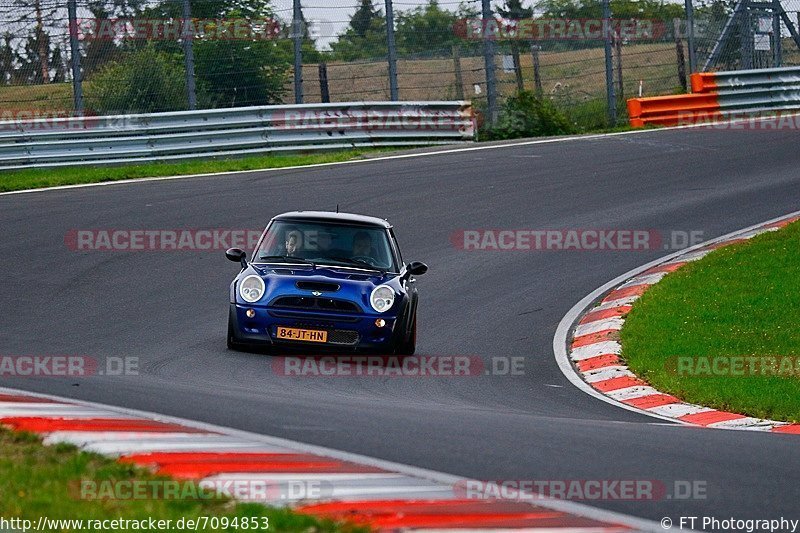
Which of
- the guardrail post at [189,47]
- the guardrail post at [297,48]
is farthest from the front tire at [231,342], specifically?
the guardrail post at [297,48]

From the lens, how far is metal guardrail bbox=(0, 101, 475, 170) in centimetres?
2047

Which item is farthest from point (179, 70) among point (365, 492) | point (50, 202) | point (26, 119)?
point (365, 492)

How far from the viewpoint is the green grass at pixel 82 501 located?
467 cm

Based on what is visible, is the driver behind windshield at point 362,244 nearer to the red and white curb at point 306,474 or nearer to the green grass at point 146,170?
the red and white curb at point 306,474

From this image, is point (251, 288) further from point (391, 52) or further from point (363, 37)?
point (391, 52)

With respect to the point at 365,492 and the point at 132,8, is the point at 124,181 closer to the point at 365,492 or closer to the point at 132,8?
the point at 132,8

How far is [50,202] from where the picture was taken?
17.7 metres

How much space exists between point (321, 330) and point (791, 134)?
1607cm

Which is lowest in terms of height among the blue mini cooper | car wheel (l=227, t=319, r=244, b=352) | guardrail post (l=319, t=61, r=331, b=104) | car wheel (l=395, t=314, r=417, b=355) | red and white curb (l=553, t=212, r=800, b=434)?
red and white curb (l=553, t=212, r=800, b=434)

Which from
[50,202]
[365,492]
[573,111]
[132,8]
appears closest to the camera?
[365,492]

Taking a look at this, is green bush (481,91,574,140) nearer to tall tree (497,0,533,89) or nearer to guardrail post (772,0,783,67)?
tall tree (497,0,533,89)

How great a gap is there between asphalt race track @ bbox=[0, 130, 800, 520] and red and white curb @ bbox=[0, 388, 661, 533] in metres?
0.29

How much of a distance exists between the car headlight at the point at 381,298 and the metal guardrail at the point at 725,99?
1601 cm

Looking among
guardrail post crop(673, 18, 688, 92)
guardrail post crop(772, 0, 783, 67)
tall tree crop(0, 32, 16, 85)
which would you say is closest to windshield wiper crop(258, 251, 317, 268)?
tall tree crop(0, 32, 16, 85)
